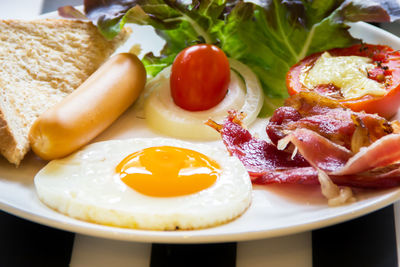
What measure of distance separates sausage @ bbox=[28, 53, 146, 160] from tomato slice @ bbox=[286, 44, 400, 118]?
111cm

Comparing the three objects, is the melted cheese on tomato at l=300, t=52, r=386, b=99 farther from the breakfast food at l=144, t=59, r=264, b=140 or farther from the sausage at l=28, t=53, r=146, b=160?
the sausage at l=28, t=53, r=146, b=160

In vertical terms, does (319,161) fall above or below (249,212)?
above

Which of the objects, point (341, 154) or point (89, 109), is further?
point (89, 109)

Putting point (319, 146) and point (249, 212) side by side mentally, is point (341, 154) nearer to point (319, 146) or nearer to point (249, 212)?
point (319, 146)

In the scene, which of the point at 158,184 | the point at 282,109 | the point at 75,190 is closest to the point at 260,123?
the point at 282,109

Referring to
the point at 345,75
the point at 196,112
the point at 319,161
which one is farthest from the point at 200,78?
the point at 319,161

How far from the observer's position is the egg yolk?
2.61 m

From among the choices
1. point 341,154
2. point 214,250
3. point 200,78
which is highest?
point 341,154

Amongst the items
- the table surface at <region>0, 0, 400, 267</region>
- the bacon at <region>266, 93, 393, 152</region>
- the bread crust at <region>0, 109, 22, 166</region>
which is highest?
the bacon at <region>266, 93, 393, 152</region>

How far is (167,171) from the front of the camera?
8.82 ft

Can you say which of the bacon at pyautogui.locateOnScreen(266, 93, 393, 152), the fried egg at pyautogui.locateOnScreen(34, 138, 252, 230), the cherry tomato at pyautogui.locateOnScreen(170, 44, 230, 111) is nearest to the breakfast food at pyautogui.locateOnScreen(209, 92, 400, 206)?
the bacon at pyautogui.locateOnScreen(266, 93, 393, 152)

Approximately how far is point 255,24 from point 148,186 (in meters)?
2.05

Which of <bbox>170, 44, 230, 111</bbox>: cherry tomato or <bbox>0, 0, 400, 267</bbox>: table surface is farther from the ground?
<bbox>170, 44, 230, 111</bbox>: cherry tomato

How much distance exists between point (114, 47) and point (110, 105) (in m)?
0.90
